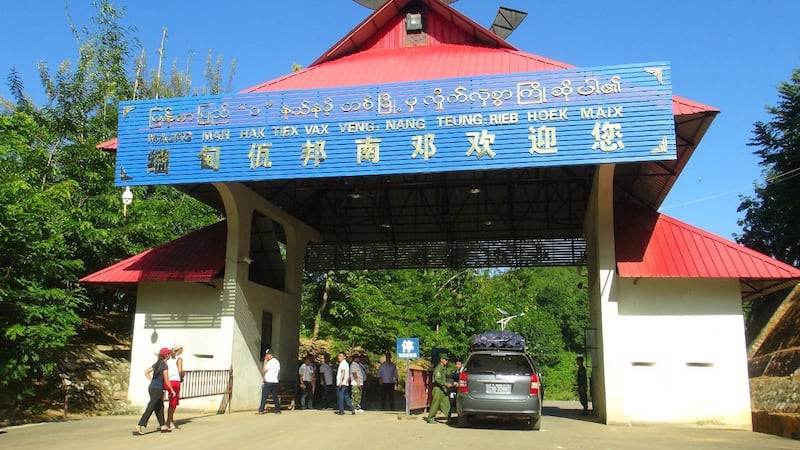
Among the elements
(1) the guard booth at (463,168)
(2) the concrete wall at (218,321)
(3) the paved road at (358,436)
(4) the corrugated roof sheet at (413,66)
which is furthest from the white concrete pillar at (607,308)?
(2) the concrete wall at (218,321)

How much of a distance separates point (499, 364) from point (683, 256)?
567 cm

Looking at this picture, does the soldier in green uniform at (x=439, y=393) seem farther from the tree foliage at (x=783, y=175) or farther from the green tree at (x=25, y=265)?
the tree foliage at (x=783, y=175)

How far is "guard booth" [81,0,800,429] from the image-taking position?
43.8 feet

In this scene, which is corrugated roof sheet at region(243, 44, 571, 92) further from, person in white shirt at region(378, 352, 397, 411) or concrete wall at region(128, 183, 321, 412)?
person in white shirt at region(378, 352, 397, 411)

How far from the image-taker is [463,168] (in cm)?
1345

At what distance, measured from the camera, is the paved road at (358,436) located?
1030cm

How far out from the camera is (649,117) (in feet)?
42.1

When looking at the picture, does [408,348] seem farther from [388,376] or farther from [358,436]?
[388,376]

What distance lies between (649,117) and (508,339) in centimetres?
1617

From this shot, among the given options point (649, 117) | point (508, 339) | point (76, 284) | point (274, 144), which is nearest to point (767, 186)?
point (508, 339)

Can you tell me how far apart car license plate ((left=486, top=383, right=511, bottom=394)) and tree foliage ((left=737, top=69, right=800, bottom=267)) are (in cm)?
2467

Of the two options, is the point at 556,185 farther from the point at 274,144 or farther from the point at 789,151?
the point at 789,151

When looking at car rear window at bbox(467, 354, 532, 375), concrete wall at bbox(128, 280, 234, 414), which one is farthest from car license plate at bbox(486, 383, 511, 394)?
concrete wall at bbox(128, 280, 234, 414)

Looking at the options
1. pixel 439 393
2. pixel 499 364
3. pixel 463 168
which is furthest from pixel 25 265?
pixel 499 364
